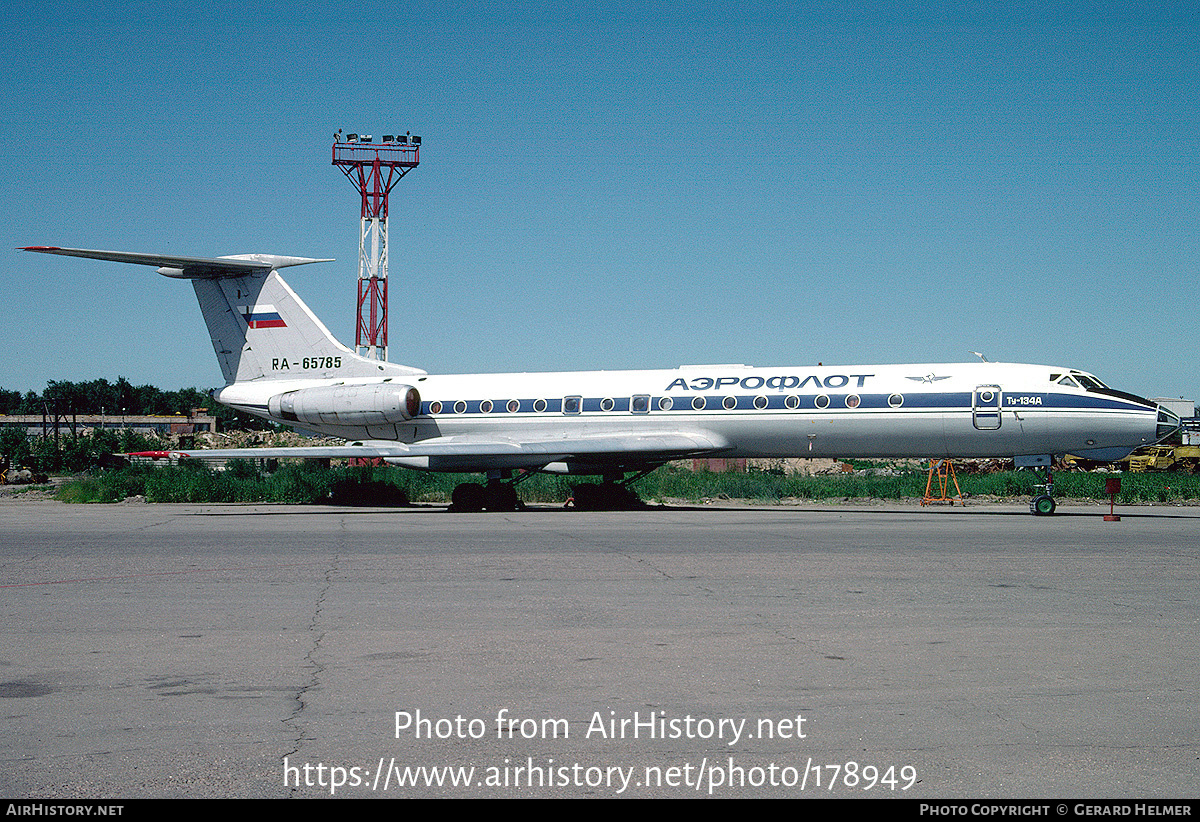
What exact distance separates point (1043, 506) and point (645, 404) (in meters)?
9.35

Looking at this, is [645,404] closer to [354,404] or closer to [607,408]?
[607,408]

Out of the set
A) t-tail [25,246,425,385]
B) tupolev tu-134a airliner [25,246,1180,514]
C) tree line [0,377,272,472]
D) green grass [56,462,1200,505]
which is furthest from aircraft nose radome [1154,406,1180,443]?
tree line [0,377,272,472]

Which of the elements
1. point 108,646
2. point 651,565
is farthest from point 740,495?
point 108,646

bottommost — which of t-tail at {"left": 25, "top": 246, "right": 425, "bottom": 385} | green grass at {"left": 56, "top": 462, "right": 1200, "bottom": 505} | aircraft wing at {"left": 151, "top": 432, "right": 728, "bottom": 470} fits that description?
green grass at {"left": 56, "top": 462, "right": 1200, "bottom": 505}

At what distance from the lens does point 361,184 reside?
1528 inches

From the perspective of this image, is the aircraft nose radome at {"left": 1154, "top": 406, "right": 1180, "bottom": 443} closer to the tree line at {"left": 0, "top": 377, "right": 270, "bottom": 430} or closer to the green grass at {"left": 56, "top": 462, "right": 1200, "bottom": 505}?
the green grass at {"left": 56, "top": 462, "right": 1200, "bottom": 505}

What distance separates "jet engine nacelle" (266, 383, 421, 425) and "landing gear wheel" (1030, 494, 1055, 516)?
15253mm

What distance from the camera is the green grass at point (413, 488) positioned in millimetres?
29625

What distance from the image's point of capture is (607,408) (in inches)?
998

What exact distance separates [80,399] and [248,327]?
119 meters

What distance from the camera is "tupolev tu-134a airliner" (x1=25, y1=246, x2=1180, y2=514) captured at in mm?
22359

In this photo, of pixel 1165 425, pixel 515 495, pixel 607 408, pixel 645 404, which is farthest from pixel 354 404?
pixel 1165 425

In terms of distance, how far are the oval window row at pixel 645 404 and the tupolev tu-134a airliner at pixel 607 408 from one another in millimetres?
34
